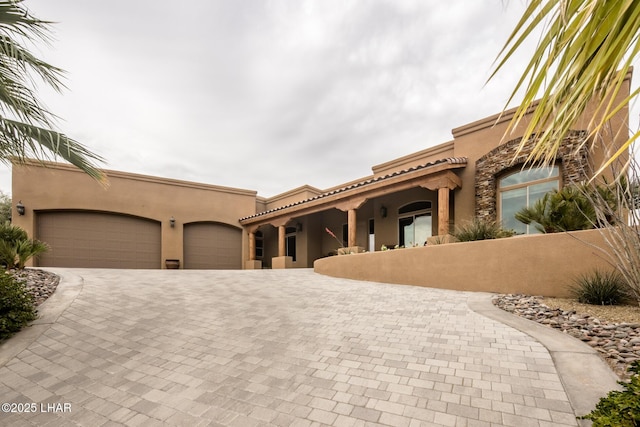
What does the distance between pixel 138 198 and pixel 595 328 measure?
17.7m

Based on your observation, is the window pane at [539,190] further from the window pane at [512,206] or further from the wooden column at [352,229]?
the wooden column at [352,229]

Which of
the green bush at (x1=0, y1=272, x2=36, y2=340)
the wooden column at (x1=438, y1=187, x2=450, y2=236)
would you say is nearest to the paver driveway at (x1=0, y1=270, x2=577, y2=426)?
the green bush at (x1=0, y1=272, x2=36, y2=340)

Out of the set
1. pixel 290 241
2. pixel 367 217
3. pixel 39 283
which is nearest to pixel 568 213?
pixel 367 217

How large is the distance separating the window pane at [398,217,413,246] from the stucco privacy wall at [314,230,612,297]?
4.01 metres

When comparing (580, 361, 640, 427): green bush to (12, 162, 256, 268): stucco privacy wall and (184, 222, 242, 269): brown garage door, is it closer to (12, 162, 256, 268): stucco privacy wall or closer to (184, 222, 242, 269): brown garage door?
(12, 162, 256, 268): stucco privacy wall

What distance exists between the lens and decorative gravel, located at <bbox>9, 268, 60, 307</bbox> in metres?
5.59

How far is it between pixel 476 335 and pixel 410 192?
924 cm

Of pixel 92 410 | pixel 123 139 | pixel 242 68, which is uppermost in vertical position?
pixel 242 68

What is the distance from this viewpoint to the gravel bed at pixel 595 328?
299 centimetres

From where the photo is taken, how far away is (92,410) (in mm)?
2609

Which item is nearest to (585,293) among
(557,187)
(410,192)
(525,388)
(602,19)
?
(525,388)

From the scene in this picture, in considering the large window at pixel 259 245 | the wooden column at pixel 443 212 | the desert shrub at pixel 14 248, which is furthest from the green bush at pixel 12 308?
the large window at pixel 259 245

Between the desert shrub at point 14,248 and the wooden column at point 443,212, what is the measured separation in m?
12.0

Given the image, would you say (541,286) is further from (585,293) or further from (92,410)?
(92,410)
